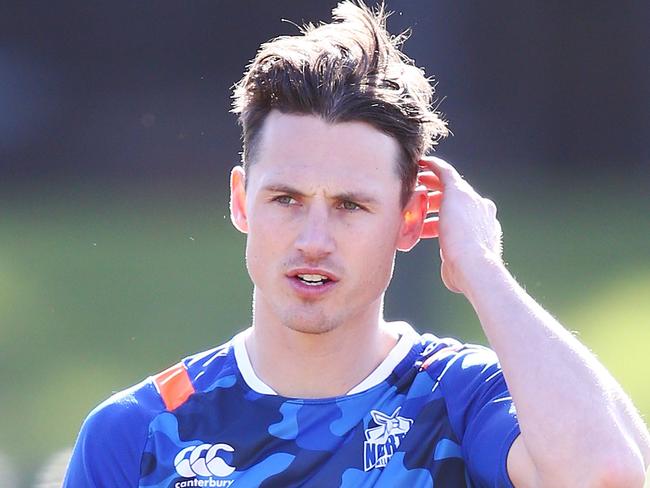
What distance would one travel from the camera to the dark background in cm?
484

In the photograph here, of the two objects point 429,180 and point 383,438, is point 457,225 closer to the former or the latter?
point 429,180

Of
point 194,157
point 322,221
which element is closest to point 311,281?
point 322,221

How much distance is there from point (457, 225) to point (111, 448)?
2.63ft

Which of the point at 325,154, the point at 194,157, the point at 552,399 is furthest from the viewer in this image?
the point at 194,157

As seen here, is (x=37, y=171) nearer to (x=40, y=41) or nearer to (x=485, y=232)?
(x=40, y=41)

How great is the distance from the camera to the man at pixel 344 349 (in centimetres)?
205

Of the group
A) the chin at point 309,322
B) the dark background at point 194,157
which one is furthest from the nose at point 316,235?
the dark background at point 194,157

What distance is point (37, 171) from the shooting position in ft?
16.2

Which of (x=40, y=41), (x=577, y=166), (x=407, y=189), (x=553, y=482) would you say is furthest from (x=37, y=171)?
(x=553, y=482)

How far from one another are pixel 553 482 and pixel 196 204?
3297 millimetres

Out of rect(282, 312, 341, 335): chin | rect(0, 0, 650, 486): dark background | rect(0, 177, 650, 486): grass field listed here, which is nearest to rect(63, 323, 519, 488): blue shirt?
rect(282, 312, 341, 335): chin

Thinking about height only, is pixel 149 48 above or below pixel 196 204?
above

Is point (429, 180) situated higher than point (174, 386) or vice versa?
point (429, 180)

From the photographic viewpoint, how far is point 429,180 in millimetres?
2363
